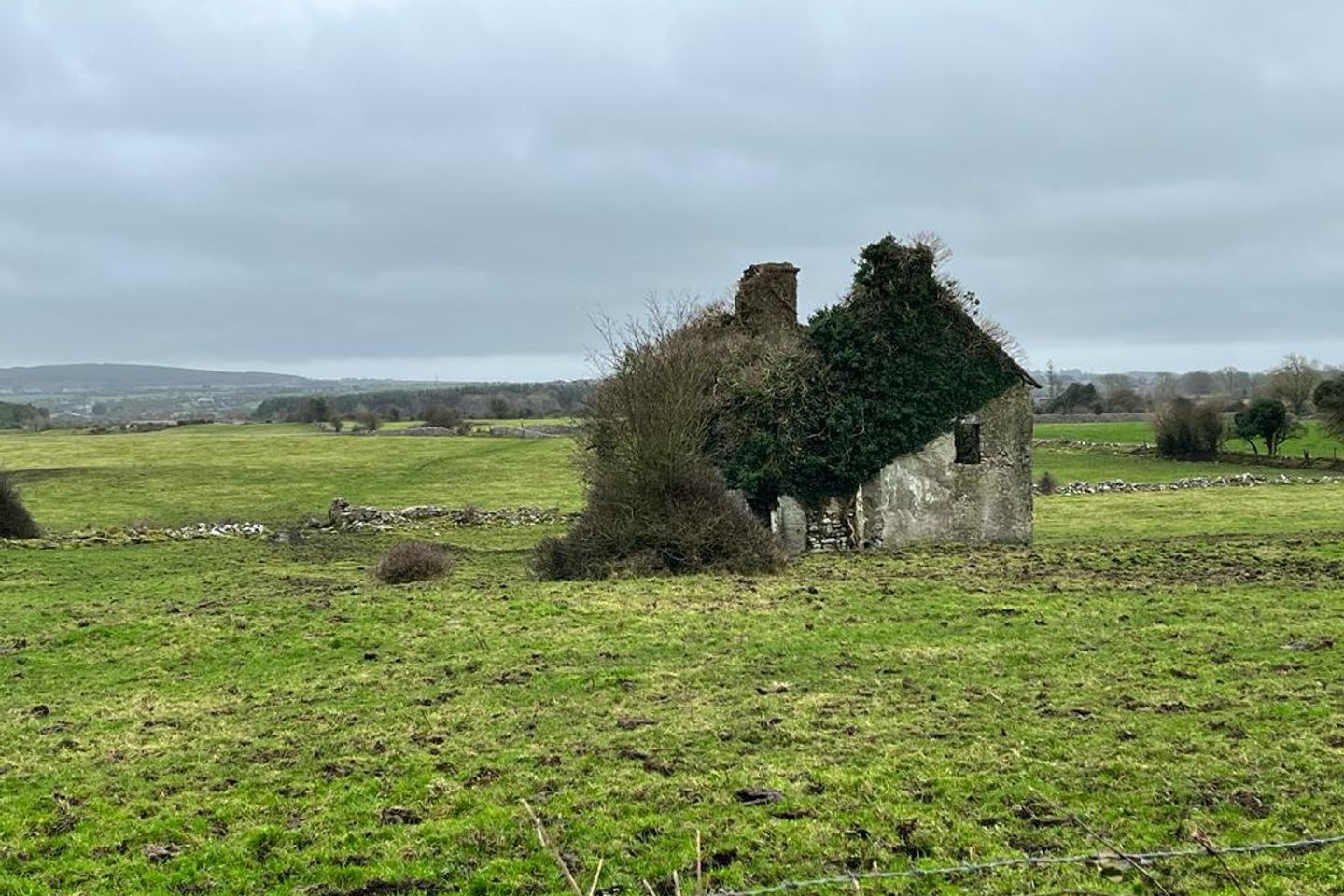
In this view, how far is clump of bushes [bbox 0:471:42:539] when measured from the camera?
38469 millimetres

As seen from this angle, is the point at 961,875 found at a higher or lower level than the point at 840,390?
lower

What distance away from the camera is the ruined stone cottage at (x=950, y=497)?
102 ft

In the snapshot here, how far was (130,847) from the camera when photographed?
27.5 feet

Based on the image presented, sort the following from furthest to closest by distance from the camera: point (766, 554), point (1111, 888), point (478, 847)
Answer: point (766, 554) < point (478, 847) < point (1111, 888)

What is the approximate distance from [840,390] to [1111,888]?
987 inches

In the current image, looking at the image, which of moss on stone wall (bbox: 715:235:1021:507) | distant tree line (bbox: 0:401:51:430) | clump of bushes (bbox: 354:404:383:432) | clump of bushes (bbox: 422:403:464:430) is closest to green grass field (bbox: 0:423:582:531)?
clump of bushes (bbox: 422:403:464:430)

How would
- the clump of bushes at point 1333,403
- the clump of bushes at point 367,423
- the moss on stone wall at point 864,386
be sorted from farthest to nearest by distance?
the clump of bushes at point 367,423
the clump of bushes at point 1333,403
the moss on stone wall at point 864,386

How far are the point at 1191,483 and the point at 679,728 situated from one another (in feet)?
174

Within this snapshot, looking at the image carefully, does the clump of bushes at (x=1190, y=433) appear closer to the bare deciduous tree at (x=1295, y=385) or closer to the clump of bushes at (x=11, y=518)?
the bare deciduous tree at (x=1295, y=385)

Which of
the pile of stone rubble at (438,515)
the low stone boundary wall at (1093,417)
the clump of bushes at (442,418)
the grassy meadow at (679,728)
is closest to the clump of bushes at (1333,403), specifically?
the low stone boundary wall at (1093,417)

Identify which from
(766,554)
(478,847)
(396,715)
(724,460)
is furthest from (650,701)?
(724,460)

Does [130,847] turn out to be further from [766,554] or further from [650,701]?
[766,554]

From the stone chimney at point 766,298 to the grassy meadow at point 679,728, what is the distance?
14.0m

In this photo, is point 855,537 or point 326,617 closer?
point 326,617
